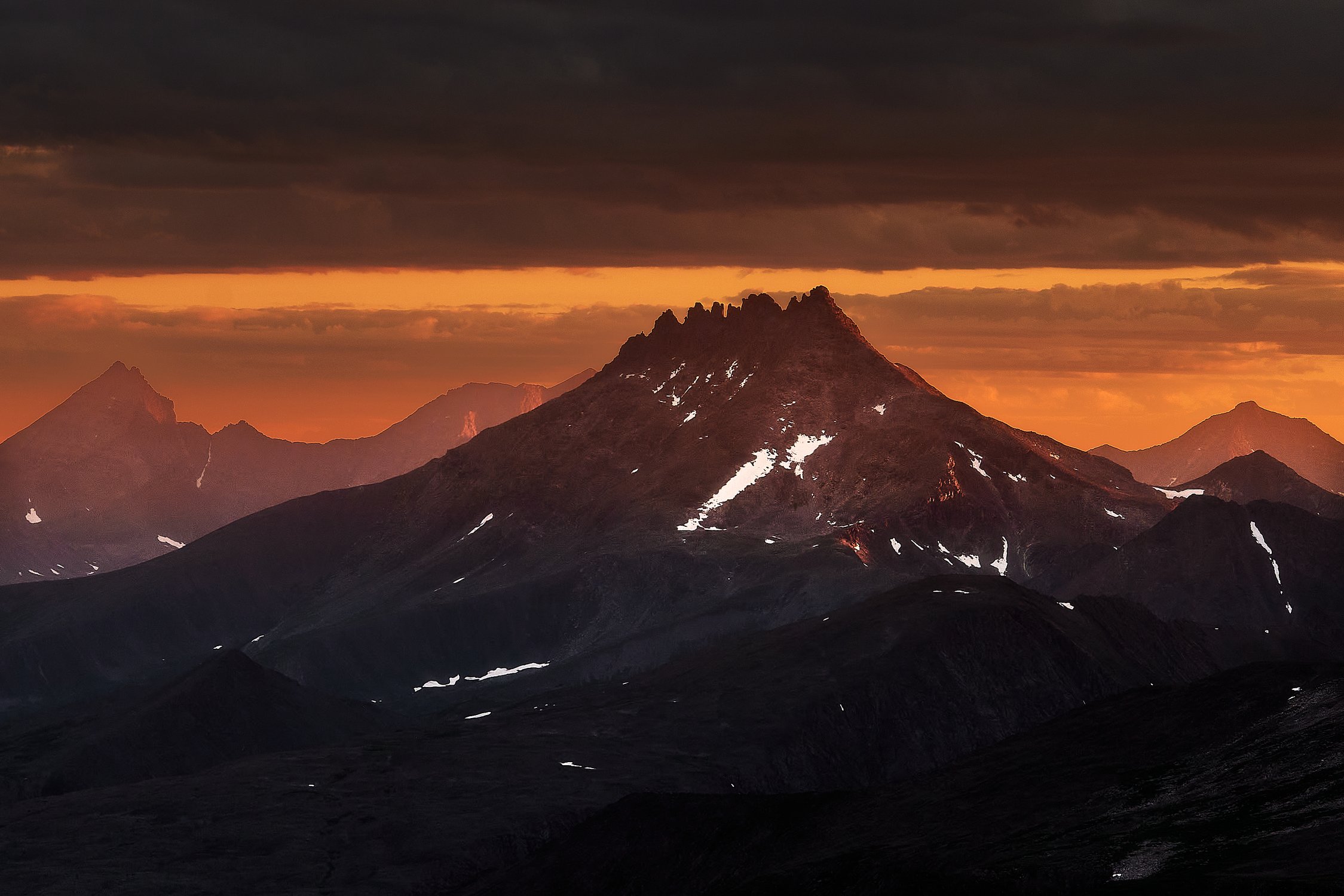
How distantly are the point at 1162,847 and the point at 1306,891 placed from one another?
32236 millimetres

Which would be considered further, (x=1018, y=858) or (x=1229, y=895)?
(x=1018, y=858)

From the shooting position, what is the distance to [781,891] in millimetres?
199875

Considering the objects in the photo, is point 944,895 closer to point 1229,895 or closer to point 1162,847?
point 1162,847

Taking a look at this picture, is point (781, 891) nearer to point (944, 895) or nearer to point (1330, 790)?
point (944, 895)

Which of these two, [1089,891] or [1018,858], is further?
[1018,858]

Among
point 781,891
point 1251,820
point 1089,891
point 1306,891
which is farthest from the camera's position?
point 781,891

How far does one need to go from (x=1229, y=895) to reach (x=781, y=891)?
52722 millimetres

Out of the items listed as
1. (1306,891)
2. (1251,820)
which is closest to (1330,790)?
(1251,820)

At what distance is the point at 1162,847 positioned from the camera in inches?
7234

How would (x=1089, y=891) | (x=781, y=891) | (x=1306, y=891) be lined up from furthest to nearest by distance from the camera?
(x=781, y=891), (x=1089, y=891), (x=1306, y=891)

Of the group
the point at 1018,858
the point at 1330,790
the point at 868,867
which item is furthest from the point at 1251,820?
the point at 868,867

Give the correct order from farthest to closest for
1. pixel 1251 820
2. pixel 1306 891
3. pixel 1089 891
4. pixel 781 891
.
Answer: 1. pixel 781 891
2. pixel 1251 820
3. pixel 1089 891
4. pixel 1306 891

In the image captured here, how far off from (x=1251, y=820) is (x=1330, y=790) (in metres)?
7.90

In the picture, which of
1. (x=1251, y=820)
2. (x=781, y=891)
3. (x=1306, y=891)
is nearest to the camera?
(x=1306, y=891)
